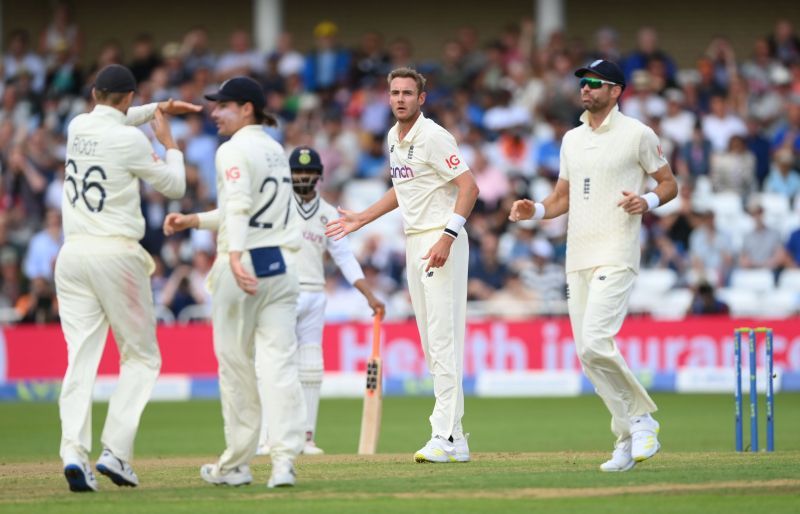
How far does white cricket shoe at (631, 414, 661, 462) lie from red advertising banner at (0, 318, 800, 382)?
10.7 meters

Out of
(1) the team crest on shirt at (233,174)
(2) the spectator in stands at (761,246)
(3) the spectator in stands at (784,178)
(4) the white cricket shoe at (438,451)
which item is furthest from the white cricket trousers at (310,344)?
(3) the spectator in stands at (784,178)

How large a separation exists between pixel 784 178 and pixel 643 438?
1408cm

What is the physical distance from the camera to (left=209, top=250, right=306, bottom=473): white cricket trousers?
859 centimetres

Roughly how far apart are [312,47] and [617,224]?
20274 millimetres

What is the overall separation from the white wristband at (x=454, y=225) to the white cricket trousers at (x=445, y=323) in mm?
251

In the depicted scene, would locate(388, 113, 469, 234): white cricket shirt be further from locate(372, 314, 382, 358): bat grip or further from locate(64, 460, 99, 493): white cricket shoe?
locate(64, 460, 99, 493): white cricket shoe

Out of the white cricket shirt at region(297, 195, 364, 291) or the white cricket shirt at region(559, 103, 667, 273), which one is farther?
the white cricket shirt at region(297, 195, 364, 291)

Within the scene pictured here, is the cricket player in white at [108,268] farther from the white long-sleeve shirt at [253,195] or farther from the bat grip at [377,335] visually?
the bat grip at [377,335]

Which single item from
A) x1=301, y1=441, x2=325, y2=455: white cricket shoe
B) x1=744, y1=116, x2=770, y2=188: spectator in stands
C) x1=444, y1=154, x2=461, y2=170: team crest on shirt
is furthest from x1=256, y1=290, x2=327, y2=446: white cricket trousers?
x1=744, y1=116, x2=770, y2=188: spectator in stands

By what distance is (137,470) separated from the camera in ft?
35.3

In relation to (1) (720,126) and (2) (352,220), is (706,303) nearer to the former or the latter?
(1) (720,126)

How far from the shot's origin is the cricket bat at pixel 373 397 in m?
12.1

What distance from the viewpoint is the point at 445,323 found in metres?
10.4

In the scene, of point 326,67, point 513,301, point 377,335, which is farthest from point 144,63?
point 377,335
